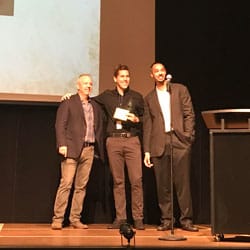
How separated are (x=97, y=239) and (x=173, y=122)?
1478mm

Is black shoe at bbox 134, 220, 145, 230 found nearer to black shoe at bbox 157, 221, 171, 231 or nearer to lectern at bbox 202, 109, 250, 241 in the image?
black shoe at bbox 157, 221, 171, 231

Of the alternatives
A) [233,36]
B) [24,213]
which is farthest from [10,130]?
[233,36]

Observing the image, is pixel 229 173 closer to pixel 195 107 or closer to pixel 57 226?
pixel 57 226

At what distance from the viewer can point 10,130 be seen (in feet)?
16.7

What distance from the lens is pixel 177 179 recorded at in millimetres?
4594

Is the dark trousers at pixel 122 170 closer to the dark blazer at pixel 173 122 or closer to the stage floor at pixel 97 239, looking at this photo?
the dark blazer at pixel 173 122

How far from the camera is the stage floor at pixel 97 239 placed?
306 cm

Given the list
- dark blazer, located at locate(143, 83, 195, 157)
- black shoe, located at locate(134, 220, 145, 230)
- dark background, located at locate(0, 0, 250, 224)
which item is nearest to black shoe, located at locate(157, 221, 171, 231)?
black shoe, located at locate(134, 220, 145, 230)

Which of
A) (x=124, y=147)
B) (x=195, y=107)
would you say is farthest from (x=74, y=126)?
(x=195, y=107)

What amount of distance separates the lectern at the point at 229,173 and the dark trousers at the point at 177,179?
1.03 meters

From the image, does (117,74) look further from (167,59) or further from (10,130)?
(10,130)

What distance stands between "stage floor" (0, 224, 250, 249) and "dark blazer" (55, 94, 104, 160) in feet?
2.50

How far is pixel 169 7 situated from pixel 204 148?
1621 mm

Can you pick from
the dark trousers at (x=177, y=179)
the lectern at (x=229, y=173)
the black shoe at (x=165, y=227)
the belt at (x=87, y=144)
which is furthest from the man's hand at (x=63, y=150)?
the lectern at (x=229, y=173)
